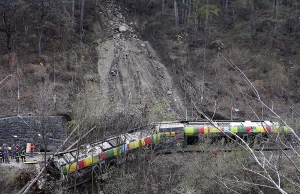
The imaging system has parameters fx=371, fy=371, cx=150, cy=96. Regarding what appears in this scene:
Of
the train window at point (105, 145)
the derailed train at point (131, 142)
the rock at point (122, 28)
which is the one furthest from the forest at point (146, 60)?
the train window at point (105, 145)

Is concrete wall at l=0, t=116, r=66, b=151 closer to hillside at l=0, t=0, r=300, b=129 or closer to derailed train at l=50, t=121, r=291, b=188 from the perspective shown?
hillside at l=0, t=0, r=300, b=129

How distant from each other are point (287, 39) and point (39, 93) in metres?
28.9

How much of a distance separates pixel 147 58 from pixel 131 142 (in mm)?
17105

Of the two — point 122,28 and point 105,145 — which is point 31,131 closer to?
point 105,145

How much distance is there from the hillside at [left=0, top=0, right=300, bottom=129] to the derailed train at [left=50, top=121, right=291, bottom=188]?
2.91m

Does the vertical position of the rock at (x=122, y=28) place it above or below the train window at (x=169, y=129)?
above

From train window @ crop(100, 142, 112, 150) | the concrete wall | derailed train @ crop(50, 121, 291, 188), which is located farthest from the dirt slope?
train window @ crop(100, 142, 112, 150)

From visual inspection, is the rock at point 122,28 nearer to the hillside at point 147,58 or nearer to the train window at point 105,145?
the hillside at point 147,58

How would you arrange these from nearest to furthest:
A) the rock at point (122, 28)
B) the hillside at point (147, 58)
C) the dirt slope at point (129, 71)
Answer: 1. the hillside at point (147, 58)
2. the dirt slope at point (129, 71)
3. the rock at point (122, 28)

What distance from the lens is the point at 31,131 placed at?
2800 cm

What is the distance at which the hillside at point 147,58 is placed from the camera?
32750 mm

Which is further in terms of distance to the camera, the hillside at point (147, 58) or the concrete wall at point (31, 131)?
the hillside at point (147, 58)

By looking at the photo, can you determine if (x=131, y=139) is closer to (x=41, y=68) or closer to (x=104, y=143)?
(x=104, y=143)

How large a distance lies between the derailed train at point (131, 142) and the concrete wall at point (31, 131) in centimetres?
485
